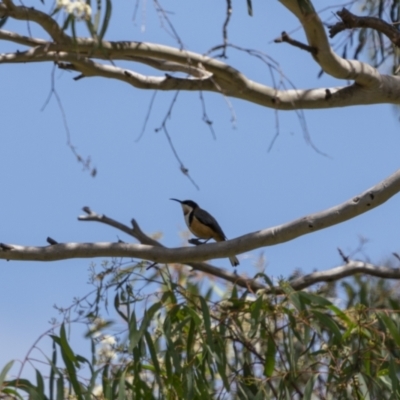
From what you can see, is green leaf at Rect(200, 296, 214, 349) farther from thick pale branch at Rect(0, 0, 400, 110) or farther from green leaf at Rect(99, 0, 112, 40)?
green leaf at Rect(99, 0, 112, 40)

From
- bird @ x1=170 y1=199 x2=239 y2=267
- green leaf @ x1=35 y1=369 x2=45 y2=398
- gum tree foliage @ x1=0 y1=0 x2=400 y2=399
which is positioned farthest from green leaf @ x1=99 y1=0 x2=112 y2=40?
bird @ x1=170 y1=199 x2=239 y2=267

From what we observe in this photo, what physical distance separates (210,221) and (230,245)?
2.15 metres

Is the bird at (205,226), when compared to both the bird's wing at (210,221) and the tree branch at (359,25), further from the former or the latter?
the tree branch at (359,25)

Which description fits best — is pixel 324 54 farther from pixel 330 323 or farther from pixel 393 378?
pixel 393 378

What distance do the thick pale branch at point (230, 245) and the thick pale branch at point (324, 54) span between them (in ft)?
1.66

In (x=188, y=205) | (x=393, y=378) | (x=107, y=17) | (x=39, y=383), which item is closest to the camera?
(x=107, y=17)

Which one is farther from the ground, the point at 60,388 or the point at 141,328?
the point at 141,328

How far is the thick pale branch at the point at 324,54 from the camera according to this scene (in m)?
3.39

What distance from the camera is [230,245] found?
134 inches

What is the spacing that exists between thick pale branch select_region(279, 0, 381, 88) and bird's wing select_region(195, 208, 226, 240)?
189 centimetres

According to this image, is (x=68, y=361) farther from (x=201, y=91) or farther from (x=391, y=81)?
(x=391, y=81)

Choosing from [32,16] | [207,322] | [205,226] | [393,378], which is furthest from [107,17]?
[205,226]

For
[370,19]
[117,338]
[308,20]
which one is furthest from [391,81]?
[117,338]

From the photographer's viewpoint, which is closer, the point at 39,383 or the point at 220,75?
the point at 39,383
